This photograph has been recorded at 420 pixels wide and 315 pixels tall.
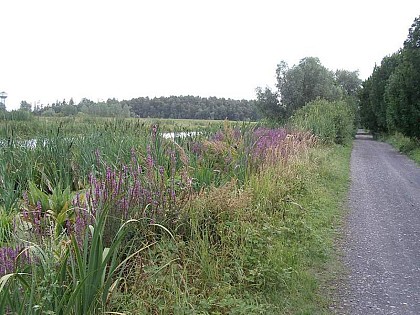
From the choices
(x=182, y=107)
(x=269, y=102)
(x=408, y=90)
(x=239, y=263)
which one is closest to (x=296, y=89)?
(x=269, y=102)

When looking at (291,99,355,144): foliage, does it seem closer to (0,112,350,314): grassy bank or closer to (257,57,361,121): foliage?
(257,57,361,121): foliage

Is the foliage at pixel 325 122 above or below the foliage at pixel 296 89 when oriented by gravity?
below

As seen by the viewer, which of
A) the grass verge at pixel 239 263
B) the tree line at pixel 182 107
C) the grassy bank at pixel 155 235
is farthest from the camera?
the tree line at pixel 182 107

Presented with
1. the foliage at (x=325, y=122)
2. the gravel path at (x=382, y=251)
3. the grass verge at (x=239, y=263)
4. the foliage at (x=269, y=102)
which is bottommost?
the gravel path at (x=382, y=251)

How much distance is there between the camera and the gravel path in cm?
413

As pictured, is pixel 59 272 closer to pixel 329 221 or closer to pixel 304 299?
pixel 304 299

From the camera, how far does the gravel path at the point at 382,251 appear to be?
4.13m

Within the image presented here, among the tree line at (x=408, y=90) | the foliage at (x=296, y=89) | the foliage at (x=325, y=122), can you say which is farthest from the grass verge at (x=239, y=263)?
the foliage at (x=296, y=89)

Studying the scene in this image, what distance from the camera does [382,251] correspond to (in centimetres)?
572

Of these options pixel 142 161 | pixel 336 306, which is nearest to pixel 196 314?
pixel 336 306

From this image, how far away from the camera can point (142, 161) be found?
5711 mm

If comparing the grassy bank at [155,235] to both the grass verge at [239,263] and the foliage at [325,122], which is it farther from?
the foliage at [325,122]

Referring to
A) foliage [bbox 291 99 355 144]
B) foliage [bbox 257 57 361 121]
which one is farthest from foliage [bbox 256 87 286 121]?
foliage [bbox 291 99 355 144]

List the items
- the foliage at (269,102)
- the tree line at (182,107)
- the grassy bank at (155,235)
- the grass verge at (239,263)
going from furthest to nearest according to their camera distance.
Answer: the foliage at (269,102)
the tree line at (182,107)
the grass verge at (239,263)
the grassy bank at (155,235)
